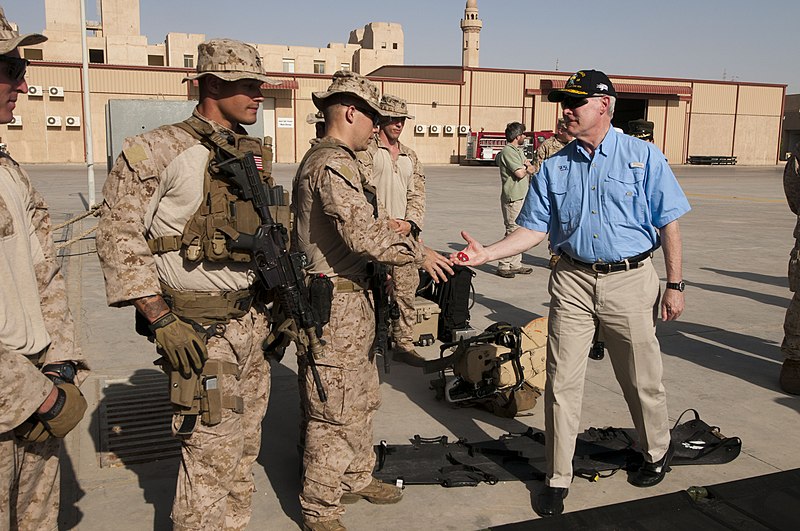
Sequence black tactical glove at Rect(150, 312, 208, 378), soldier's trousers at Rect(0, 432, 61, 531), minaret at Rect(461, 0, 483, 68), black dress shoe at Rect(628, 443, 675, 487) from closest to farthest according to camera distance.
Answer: soldier's trousers at Rect(0, 432, 61, 531), black tactical glove at Rect(150, 312, 208, 378), black dress shoe at Rect(628, 443, 675, 487), minaret at Rect(461, 0, 483, 68)

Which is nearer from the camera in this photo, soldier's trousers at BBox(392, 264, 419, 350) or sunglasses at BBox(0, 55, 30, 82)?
sunglasses at BBox(0, 55, 30, 82)

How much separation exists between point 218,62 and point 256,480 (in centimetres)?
236

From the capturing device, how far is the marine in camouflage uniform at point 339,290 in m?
3.36

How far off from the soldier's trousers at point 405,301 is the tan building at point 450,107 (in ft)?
86.2

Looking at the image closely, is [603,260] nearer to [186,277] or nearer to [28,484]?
[186,277]

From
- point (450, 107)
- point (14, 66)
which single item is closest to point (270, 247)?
point (14, 66)

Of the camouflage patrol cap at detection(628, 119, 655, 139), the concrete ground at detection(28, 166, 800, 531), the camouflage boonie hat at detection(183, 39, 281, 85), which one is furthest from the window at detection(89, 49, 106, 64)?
the camouflage boonie hat at detection(183, 39, 281, 85)

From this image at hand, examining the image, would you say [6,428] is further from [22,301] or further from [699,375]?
[699,375]

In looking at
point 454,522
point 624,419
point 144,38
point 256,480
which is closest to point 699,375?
point 624,419

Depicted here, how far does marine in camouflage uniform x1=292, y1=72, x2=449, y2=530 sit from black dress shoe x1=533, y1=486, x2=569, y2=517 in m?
1.00

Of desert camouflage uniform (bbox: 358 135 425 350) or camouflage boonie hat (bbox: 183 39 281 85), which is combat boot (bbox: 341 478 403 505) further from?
desert camouflage uniform (bbox: 358 135 425 350)

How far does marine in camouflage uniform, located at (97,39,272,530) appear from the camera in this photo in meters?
2.75

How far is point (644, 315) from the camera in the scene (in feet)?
12.3

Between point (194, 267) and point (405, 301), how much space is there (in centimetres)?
350
